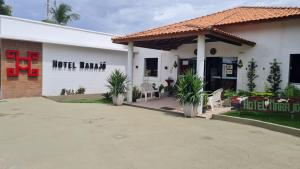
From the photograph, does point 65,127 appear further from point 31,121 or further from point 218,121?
point 218,121

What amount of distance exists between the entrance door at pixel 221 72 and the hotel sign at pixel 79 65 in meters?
7.91

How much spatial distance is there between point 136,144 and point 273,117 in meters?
6.15

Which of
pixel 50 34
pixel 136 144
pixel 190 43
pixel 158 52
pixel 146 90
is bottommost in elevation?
pixel 136 144

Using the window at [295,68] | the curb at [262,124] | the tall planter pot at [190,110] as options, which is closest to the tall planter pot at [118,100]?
the tall planter pot at [190,110]

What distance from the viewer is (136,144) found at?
19.9 ft

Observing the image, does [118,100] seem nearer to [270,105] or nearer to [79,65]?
[79,65]

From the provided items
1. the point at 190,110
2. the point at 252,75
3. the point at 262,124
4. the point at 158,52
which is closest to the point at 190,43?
the point at 158,52

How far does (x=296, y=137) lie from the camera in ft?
24.2

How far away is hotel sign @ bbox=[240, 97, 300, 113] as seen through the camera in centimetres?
898

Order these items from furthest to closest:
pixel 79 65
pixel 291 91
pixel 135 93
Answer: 1. pixel 79 65
2. pixel 135 93
3. pixel 291 91

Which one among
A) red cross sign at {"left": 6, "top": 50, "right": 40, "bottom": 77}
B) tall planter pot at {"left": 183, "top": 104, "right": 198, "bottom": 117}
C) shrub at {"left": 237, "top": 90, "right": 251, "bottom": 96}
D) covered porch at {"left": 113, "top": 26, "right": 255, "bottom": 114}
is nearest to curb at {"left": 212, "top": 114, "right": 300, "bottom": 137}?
tall planter pot at {"left": 183, "top": 104, "right": 198, "bottom": 117}

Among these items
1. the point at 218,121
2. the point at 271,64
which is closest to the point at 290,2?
the point at 271,64

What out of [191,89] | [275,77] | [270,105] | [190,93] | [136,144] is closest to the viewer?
[136,144]

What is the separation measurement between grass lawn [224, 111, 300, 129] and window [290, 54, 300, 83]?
3.19 m
